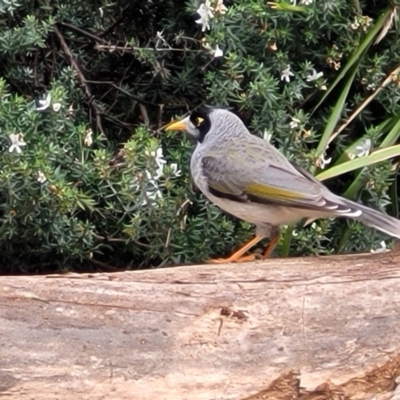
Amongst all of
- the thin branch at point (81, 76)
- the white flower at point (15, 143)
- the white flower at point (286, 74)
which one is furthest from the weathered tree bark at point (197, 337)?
the thin branch at point (81, 76)

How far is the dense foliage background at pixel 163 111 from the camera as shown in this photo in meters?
Answer: 4.48

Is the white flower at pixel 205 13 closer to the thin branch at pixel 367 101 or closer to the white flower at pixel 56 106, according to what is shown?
the white flower at pixel 56 106

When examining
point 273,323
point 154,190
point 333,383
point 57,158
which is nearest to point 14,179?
point 57,158

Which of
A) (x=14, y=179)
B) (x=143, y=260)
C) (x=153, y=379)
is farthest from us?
(x=143, y=260)

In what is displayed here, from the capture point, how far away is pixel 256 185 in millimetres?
4477

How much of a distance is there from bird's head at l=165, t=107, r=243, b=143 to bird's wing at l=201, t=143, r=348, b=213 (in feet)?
0.52

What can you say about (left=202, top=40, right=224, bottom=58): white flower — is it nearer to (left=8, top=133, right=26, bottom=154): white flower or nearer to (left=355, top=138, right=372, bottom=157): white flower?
(left=355, top=138, right=372, bottom=157): white flower

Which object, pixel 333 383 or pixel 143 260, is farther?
pixel 143 260

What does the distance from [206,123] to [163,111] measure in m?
0.40

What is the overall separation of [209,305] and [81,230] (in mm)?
1078

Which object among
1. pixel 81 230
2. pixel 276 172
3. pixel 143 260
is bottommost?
pixel 143 260

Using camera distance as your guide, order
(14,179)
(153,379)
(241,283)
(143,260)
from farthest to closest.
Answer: (143,260), (14,179), (241,283), (153,379)

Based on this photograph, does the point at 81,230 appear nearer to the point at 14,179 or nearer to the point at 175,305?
the point at 14,179

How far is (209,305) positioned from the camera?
3.65 metres
